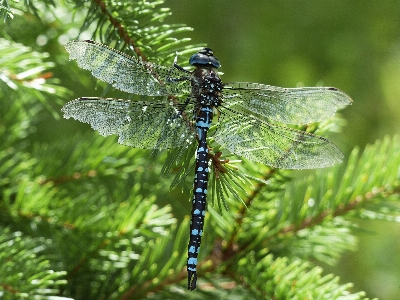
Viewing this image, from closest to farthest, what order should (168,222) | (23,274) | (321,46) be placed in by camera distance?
(23,274), (168,222), (321,46)

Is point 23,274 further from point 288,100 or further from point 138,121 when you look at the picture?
point 288,100

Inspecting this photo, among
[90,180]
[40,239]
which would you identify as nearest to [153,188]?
[90,180]

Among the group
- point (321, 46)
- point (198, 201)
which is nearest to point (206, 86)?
point (198, 201)

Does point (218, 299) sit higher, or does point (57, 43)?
point (57, 43)

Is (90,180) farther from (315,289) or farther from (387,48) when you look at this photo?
(387,48)

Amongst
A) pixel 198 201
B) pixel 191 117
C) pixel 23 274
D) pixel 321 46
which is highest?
pixel 321 46

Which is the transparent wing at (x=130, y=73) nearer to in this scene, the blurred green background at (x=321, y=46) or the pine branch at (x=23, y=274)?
the pine branch at (x=23, y=274)
